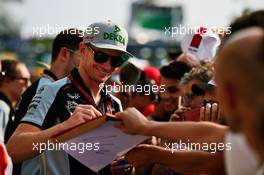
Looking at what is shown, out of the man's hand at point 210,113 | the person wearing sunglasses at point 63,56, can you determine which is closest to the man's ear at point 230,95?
the man's hand at point 210,113

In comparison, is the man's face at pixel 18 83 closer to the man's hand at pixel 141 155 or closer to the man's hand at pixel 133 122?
the man's hand at pixel 141 155

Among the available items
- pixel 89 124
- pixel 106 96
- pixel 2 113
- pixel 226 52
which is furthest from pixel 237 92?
pixel 2 113

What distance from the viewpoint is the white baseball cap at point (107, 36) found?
20.2 feet

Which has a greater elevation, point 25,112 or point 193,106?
point 193,106

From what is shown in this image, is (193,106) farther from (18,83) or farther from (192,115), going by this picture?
(18,83)

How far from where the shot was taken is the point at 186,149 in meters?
5.60

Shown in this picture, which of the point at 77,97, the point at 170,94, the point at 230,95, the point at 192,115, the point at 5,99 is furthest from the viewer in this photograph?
the point at 5,99

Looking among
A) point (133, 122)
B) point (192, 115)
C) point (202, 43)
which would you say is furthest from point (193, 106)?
point (202, 43)

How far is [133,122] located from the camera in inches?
188

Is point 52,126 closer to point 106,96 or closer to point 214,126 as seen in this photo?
point 106,96

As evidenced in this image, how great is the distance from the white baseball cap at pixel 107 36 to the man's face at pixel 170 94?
2.49 metres

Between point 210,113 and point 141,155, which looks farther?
point 210,113

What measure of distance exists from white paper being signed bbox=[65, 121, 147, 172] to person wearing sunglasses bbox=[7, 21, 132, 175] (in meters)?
0.25

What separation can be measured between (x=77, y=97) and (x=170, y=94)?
2840mm
